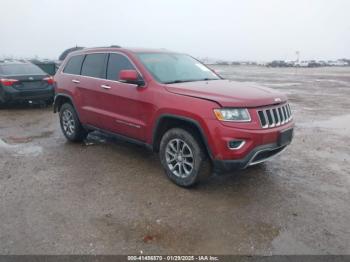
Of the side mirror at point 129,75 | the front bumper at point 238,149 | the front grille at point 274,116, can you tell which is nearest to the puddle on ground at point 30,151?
the side mirror at point 129,75

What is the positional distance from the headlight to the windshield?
1.13 meters

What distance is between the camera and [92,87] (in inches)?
237

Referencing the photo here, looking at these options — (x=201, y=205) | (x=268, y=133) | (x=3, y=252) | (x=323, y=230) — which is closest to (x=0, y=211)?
(x=3, y=252)

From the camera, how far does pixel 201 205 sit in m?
4.24

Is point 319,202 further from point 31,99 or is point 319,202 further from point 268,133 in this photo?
point 31,99

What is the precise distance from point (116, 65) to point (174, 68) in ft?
3.17

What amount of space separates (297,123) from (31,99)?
7.97 meters

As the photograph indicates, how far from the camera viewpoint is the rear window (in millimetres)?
11011

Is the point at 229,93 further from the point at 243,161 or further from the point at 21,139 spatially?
the point at 21,139

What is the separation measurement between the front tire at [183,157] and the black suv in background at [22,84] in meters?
7.44

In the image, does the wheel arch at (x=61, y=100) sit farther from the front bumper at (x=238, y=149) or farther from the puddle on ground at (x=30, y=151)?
the front bumper at (x=238, y=149)

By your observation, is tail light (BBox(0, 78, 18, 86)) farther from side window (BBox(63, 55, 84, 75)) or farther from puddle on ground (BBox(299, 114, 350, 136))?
puddle on ground (BBox(299, 114, 350, 136))

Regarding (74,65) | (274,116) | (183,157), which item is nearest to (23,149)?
(74,65)

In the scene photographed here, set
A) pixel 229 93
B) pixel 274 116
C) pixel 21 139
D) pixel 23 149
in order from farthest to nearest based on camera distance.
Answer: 1. pixel 21 139
2. pixel 23 149
3. pixel 274 116
4. pixel 229 93
